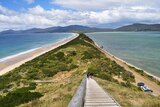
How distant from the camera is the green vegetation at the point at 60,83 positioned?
1684cm

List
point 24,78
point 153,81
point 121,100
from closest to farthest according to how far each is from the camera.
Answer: point 121,100 → point 24,78 → point 153,81

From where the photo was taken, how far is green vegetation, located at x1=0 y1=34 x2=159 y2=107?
663 inches

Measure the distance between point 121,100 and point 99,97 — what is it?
1.85 meters

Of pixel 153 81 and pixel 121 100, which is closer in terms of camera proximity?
pixel 121 100

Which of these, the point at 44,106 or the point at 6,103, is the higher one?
the point at 44,106

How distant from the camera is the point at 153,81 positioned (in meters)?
47.3

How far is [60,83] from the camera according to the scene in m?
27.9

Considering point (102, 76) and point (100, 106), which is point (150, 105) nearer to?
point (100, 106)

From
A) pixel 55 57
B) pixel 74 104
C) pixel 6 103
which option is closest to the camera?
pixel 74 104

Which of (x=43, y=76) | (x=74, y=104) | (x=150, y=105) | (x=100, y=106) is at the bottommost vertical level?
(x=43, y=76)

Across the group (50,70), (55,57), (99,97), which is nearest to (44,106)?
(99,97)

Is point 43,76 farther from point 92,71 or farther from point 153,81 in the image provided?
point 153,81

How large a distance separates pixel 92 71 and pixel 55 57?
20198mm

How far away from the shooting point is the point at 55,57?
53.4 metres
